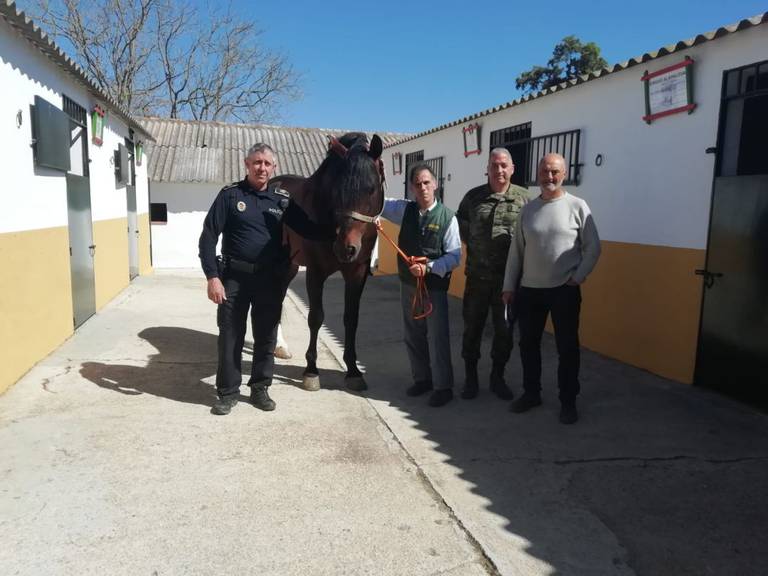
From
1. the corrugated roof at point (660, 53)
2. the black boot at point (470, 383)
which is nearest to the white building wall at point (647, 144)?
the corrugated roof at point (660, 53)

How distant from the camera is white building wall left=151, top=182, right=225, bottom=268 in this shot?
13227mm

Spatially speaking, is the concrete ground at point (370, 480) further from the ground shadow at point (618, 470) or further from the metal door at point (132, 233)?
the metal door at point (132, 233)

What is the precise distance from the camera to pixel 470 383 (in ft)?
13.0

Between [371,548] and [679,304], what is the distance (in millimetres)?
3411

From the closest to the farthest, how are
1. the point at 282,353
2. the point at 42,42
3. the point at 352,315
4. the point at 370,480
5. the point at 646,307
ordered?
the point at 370,480 < the point at 352,315 < the point at 42,42 < the point at 646,307 < the point at 282,353

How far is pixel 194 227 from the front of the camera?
1349 centimetres

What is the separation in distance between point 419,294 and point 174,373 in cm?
221

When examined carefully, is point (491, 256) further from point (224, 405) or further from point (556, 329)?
point (224, 405)

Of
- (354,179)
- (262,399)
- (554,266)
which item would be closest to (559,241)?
(554,266)

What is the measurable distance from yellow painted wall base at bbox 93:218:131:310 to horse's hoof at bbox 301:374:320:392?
413 cm

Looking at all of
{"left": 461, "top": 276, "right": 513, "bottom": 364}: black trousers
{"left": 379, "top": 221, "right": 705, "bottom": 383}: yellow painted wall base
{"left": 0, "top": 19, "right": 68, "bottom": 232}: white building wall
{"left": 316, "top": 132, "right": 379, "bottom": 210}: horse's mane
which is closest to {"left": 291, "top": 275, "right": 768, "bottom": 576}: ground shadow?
{"left": 379, "top": 221, "right": 705, "bottom": 383}: yellow painted wall base

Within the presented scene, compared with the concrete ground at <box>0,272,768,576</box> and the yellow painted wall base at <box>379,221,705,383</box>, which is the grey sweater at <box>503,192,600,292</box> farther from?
the yellow painted wall base at <box>379,221,705,383</box>

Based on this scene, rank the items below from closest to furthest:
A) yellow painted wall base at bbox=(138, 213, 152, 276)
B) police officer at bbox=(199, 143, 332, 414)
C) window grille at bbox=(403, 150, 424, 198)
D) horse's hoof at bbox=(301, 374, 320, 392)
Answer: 1. police officer at bbox=(199, 143, 332, 414)
2. horse's hoof at bbox=(301, 374, 320, 392)
3. window grille at bbox=(403, 150, 424, 198)
4. yellow painted wall base at bbox=(138, 213, 152, 276)

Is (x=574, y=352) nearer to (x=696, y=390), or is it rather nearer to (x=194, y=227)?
(x=696, y=390)
